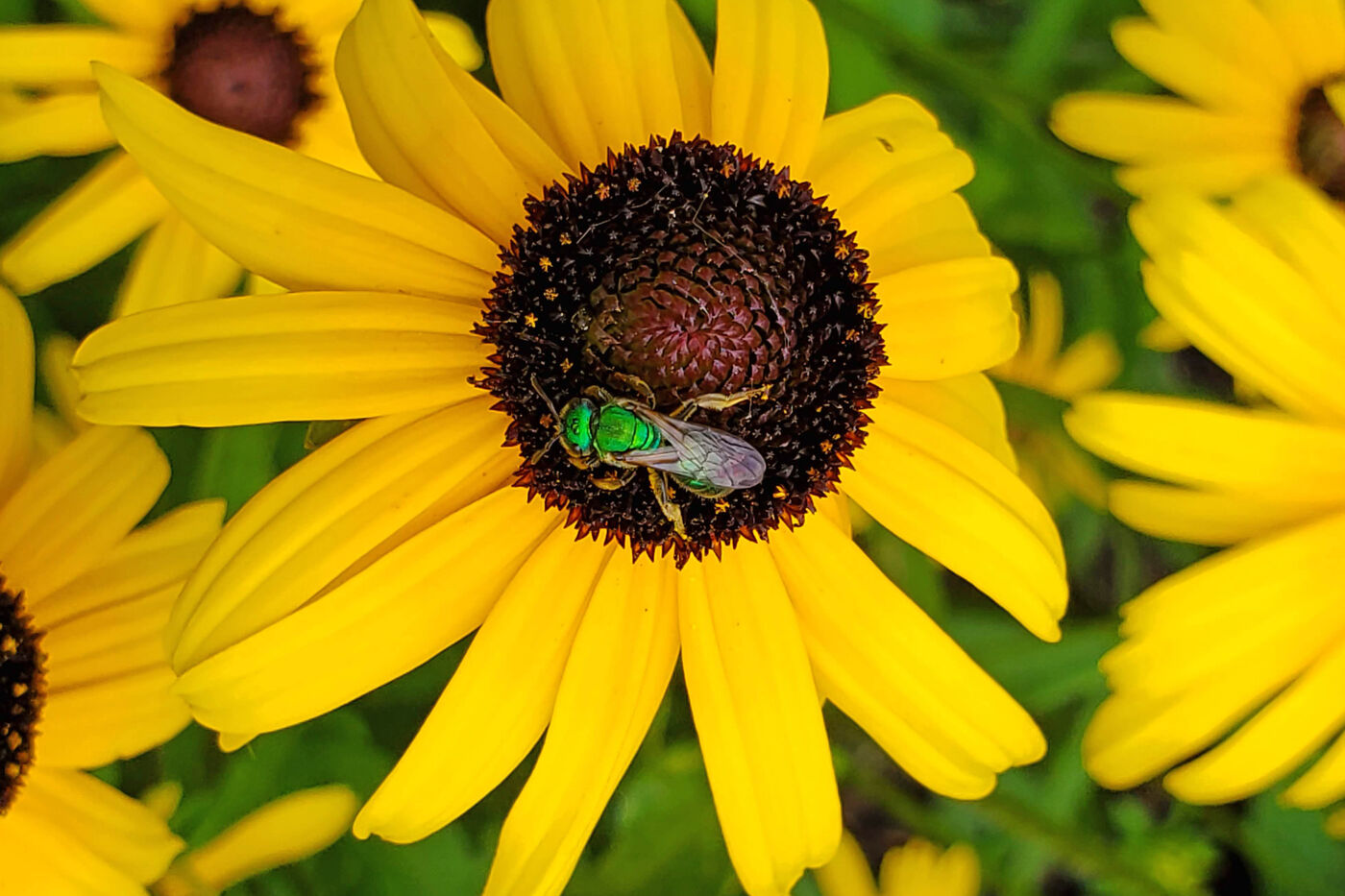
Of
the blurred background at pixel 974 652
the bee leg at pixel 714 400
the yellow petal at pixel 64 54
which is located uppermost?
the bee leg at pixel 714 400

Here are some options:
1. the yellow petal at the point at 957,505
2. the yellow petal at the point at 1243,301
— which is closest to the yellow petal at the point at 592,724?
the yellow petal at the point at 957,505

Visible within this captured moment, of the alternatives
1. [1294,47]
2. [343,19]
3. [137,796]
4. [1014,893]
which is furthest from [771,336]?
[1014,893]

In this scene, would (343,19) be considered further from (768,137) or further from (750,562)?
(750,562)

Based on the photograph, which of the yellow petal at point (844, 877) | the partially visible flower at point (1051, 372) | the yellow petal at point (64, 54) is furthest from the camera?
the partially visible flower at point (1051, 372)

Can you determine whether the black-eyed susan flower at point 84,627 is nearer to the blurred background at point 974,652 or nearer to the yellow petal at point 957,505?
the blurred background at point 974,652

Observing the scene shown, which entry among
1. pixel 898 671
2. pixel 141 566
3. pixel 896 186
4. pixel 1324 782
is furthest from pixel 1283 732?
pixel 141 566

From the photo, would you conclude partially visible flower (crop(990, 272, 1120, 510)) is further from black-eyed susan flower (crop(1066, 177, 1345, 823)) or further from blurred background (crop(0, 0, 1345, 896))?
black-eyed susan flower (crop(1066, 177, 1345, 823))

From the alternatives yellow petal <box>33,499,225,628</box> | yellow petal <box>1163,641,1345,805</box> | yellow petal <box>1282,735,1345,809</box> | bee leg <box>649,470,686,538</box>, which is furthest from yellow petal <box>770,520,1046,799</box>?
yellow petal <box>33,499,225,628</box>
